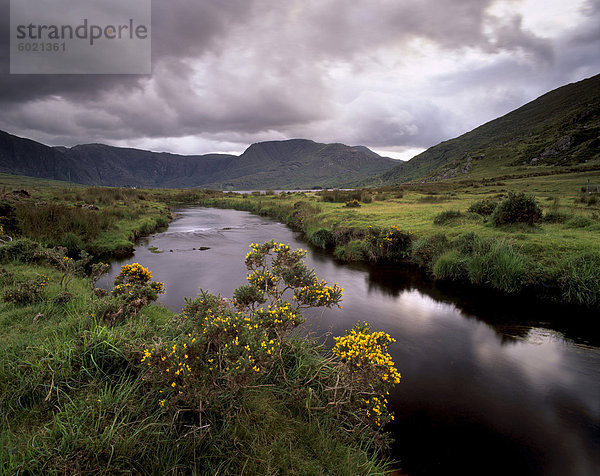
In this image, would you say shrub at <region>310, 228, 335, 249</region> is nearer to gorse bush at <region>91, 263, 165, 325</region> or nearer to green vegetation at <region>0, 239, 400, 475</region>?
gorse bush at <region>91, 263, 165, 325</region>

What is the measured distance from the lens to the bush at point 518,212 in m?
17.0

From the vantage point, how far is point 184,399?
12.9ft

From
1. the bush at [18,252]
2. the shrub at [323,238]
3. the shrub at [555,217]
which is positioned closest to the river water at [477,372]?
the bush at [18,252]

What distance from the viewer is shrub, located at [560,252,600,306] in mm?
10763

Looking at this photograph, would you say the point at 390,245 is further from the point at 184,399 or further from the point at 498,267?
the point at 184,399

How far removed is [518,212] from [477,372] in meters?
13.1

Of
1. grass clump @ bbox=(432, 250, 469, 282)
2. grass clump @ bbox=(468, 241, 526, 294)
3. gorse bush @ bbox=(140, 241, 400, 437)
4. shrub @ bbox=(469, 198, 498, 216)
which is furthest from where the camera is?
shrub @ bbox=(469, 198, 498, 216)

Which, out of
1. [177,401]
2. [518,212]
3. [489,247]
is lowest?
[177,401]

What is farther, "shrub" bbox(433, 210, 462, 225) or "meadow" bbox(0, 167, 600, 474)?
"shrub" bbox(433, 210, 462, 225)

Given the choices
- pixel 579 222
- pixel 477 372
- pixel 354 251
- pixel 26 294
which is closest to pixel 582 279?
pixel 477 372

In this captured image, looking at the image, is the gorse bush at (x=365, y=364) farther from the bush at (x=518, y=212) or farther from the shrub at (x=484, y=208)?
the shrub at (x=484, y=208)

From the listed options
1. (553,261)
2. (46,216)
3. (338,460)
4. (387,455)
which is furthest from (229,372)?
(46,216)

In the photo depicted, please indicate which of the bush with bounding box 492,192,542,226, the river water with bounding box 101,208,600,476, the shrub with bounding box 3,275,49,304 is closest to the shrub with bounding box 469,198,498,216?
the bush with bounding box 492,192,542,226

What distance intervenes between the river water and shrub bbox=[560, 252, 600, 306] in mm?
606
